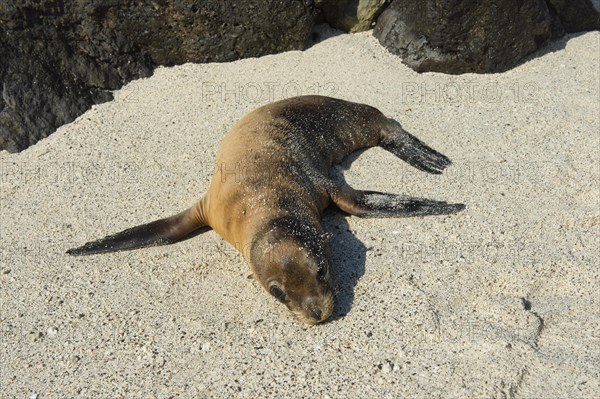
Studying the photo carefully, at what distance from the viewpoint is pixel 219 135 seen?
17.0 feet

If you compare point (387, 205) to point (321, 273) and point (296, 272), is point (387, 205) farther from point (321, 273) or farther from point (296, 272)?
point (296, 272)

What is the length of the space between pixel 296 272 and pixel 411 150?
1.80 meters

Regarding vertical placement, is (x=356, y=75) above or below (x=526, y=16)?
below

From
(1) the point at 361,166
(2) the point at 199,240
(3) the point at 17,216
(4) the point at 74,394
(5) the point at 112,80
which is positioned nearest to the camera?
(4) the point at 74,394

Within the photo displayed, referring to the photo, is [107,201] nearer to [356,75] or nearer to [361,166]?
[361,166]

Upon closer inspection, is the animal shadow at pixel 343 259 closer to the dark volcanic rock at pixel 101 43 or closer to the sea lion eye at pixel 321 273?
the sea lion eye at pixel 321 273

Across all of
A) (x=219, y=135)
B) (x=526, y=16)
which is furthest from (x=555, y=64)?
(x=219, y=135)

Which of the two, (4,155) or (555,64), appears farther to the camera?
(555,64)

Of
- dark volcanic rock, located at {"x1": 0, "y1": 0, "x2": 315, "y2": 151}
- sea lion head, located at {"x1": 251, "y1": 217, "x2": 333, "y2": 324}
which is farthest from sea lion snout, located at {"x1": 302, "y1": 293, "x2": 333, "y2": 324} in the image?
dark volcanic rock, located at {"x1": 0, "y1": 0, "x2": 315, "y2": 151}

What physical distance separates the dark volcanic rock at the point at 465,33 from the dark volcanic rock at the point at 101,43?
2.77ft

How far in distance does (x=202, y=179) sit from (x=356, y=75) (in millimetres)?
1830

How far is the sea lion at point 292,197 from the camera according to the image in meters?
3.44

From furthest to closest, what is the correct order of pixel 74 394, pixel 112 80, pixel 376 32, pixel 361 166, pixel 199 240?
pixel 376 32
pixel 112 80
pixel 361 166
pixel 199 240
pixel 74 394

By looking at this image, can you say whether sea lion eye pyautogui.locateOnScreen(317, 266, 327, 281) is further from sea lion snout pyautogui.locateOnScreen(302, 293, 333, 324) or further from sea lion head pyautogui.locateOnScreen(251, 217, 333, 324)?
sea lion snout pyautogui.locateOnScreen(302, 293, 333, 324)
